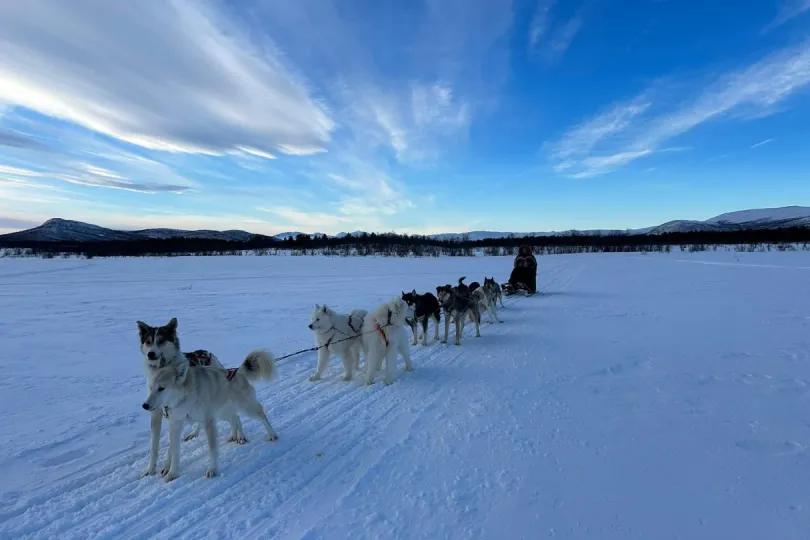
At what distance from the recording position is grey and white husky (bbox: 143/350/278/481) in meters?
3.18

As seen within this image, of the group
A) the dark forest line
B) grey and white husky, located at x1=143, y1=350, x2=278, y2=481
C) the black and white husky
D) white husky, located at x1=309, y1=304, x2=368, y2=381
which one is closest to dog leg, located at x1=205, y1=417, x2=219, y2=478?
grey and white husky, located at x1=143, y1=350, x2=278, y2=481

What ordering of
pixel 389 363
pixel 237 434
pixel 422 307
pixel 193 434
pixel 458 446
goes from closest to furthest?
pixel 458 446, pixel 237 434, pixel 193 434, pixel 389 363, pixel 422 307

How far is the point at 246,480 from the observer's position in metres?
3.28

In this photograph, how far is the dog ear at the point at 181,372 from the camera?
10.6 ft

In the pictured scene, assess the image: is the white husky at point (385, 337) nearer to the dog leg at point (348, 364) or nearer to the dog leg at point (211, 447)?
the dog leg at point (348, 364)

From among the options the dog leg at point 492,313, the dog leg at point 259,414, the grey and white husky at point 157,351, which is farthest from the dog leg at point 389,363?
the dog leg at point 492,313

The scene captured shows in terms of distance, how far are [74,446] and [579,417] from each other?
186 inches

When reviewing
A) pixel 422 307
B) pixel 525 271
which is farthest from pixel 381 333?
pixel 525 271

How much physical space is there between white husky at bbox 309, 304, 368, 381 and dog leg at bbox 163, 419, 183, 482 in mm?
2388

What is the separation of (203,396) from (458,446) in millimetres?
2159

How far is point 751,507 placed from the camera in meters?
2.82

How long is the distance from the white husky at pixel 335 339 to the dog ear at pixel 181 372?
2491 mm

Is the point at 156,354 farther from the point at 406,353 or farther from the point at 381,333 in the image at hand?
the point at 406,353

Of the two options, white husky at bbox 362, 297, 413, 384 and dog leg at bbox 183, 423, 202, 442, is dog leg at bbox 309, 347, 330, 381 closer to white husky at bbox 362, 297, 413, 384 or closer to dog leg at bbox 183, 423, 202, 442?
white husky at bbox 362, 297, 413, 384
